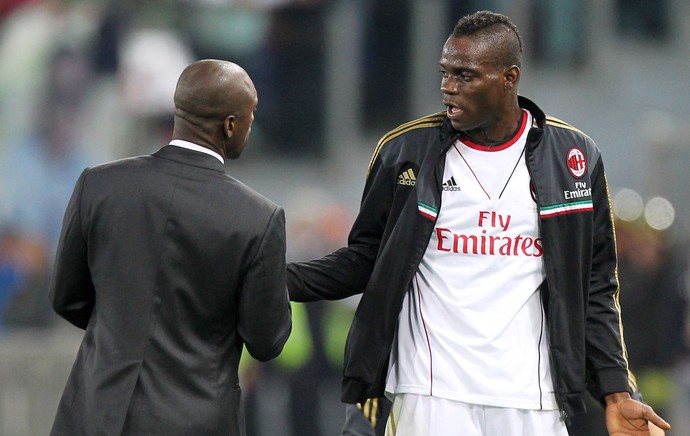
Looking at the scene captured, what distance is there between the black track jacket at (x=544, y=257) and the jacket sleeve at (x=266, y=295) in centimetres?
44

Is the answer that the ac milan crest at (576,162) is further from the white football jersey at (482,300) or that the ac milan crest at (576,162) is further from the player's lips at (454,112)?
the player's lips at (454,112)

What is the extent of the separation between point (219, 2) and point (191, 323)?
319 inches

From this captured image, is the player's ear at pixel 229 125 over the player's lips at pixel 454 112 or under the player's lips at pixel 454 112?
under

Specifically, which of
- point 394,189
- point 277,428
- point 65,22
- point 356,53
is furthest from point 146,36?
point 394,189

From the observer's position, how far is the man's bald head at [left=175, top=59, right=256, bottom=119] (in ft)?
12.1

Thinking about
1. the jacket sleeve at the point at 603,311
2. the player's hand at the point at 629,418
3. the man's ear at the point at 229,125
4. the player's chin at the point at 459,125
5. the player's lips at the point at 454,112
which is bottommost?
the player's hand at the point at 629,418

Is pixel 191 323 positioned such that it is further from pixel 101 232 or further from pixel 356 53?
pixel 356 53

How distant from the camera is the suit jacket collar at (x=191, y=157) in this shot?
3715mm


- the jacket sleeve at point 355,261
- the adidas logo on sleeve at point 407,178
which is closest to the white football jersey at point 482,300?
the adidas logo on sleeve at point 407,178

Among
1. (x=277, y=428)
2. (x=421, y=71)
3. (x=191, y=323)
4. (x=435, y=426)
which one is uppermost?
(x=421, y=71)

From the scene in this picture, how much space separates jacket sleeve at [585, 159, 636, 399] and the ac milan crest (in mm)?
49

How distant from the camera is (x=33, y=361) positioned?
26.9ft

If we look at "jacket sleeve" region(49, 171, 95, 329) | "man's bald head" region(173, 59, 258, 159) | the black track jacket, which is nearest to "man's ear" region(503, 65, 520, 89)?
the black track jacket

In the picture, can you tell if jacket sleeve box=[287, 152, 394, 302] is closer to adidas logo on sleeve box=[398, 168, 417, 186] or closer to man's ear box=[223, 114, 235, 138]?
adidas logo on sleeve box=[398, 168, 417, 186]
